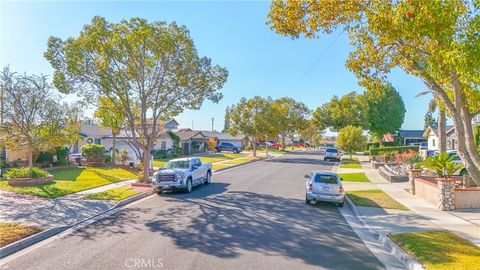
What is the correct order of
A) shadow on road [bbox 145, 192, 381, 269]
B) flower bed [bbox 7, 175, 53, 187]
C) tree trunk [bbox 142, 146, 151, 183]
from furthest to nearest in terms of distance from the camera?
tree trunk [bbox 142, 146, 151, 183]
flower bed [bbox 7, 175, 53, 187]
shadow on road [bbox 145, 192, 381, 269]

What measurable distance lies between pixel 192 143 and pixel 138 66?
37122mm

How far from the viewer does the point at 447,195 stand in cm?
1372

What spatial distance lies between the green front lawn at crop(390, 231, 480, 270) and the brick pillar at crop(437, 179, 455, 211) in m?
4.30

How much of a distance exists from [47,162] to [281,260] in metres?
25.4

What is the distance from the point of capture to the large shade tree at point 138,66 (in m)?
18.0

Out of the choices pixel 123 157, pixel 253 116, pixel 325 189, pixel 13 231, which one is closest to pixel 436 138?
pixel 253 116

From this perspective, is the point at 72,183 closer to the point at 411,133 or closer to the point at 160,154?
the point at 160,154

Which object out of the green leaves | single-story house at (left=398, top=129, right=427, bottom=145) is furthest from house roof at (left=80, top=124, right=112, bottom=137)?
single-story house at (left=398, top=129, right=427, bottom=145)

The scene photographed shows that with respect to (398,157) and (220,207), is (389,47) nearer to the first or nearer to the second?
(220,207)

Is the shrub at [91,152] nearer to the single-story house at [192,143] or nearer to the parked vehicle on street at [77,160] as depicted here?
the parked vehicle on street at [77,160]

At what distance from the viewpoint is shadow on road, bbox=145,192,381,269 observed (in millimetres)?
8242

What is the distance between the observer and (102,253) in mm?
8203

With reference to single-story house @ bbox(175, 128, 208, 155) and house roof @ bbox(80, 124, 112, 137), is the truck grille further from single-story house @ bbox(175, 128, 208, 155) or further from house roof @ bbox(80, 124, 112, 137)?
single-story house @ bbox(175, 128, 208, 155)

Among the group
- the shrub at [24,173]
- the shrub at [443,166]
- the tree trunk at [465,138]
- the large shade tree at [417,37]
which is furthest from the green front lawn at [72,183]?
the shrub at [443,166]
